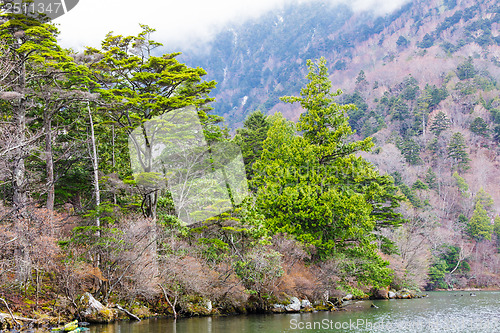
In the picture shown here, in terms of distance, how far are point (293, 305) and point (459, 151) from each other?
65.1 m

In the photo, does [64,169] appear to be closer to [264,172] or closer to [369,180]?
[264,172]

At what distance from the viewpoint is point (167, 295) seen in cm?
2264

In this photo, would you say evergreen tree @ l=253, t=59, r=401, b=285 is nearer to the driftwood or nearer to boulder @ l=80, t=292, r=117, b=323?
the driftwood

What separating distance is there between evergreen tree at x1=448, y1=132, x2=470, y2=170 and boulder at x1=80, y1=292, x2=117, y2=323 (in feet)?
243

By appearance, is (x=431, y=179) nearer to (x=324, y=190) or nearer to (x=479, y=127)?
(x=479, y=127)

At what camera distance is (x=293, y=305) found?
24531 mm

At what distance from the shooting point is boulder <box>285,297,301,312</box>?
24416mm

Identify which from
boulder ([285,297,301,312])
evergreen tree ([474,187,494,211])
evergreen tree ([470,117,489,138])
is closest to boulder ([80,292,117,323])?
boulder ([285,297,301,312])

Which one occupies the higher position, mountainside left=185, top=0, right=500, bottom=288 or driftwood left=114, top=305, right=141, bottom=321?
mountainside left=185, top=0, right=500, bottom=288

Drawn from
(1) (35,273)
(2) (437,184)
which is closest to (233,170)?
(1) (35,273)

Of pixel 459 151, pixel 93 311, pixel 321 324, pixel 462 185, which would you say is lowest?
pixel 321 324

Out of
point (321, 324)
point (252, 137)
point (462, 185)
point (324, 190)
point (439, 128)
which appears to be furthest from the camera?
point (439, 128)

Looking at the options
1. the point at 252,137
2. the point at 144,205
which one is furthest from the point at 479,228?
the point at 144,205

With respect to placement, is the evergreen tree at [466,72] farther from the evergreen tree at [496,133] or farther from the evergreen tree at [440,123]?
the evergreen tree at [440,123]
